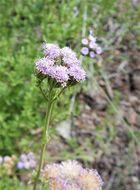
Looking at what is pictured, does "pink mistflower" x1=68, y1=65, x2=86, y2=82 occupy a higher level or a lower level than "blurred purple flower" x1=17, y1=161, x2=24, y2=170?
lower

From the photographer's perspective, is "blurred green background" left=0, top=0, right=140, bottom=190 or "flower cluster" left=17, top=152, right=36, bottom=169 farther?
"blurred green background" left=0, top=0, right=140, bottom=190

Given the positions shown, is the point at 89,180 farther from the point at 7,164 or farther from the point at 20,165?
the point at 20,165

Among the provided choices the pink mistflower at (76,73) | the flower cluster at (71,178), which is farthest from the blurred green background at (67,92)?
the pink mistflower at (76,73)

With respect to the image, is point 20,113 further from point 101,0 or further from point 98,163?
point 101,0

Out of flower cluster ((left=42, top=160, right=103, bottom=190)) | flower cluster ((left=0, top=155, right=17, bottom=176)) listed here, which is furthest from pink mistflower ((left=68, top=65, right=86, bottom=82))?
flower cluster ((left=0, top=155, right=17, bottom=176))

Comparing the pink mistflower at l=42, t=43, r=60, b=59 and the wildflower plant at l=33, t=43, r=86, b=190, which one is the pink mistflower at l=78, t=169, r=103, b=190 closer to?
the wildflower plant at l=33, t=43, r=86, b=190

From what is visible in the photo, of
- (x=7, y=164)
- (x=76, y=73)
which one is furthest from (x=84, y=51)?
(x=76, y=73)
